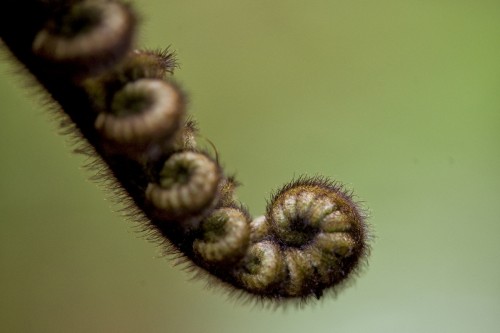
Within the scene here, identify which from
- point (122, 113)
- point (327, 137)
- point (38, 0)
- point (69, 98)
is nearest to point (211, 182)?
point (122, 113)

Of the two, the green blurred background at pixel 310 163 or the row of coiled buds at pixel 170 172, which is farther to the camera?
the green blurred background at pixel 310 163

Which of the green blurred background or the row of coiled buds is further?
the green blurred background

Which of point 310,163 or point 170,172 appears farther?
point 310,163

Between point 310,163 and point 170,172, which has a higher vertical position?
point 310,163
